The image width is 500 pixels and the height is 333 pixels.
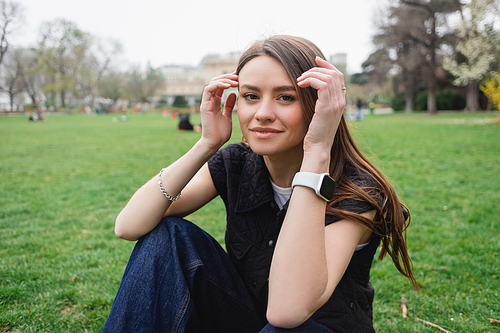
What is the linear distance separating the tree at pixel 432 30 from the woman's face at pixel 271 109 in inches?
1196

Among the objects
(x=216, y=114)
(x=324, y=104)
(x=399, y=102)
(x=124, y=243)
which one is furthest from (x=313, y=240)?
(x=399, y=102)

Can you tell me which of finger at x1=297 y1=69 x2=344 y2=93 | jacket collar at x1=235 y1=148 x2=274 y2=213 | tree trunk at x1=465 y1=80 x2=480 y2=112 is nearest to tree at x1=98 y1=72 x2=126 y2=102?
tree trunk at x1=465 y1=80 x2=480 y2=112

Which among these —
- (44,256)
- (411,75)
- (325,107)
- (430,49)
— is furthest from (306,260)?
(411,75)

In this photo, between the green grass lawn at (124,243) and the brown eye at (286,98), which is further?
the green grass lawn at (124,243)

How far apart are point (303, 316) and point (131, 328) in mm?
764

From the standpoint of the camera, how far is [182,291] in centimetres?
162

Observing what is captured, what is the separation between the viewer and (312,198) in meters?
1.47

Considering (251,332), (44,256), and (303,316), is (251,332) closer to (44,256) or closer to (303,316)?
(303,316)

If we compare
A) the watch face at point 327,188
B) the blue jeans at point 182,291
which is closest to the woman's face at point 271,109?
the watch face at point 327,188

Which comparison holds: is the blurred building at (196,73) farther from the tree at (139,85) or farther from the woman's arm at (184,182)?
the woman's arm at (184,182)

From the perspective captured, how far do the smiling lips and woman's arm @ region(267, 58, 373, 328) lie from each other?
0.19 m

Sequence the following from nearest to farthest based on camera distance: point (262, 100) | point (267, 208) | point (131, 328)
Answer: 1. point (131, 328)
2. point (262, 100)
3. point (267, 208)

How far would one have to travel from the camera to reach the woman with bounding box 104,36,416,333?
4.74 feet

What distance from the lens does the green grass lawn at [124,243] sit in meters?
2.58
